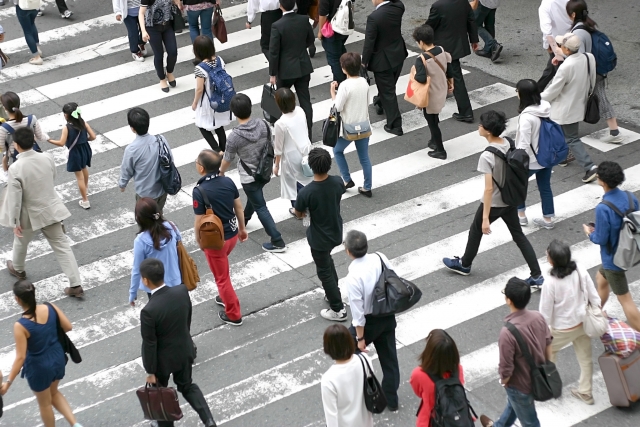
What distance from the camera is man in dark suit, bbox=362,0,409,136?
12016 mm

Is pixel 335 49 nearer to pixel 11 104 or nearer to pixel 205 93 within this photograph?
pixel 205 93

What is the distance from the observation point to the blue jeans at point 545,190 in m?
10.0

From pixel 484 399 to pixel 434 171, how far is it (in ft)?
14.8

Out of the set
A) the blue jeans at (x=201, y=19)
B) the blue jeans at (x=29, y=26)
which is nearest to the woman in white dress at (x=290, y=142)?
the blue jeans at (x=201, y=19)

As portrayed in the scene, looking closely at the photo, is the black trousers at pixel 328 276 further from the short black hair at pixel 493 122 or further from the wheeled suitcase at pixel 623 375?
the wheeled suitcase at pixel 623 375

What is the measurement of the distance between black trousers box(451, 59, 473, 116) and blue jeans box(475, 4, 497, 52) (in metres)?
2.24

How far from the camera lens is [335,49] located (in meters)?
13.4

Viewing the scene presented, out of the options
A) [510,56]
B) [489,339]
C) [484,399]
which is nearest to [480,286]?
[489,339]

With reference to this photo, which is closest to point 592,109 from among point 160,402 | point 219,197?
point 219,197

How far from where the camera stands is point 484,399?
7789 mm

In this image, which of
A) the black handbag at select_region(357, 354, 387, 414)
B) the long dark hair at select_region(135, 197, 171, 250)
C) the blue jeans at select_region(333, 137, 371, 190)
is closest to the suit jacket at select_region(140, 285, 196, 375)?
the long dark hair at select_region(135, 197, 171, 250)

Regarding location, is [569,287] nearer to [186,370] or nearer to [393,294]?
[393,294]

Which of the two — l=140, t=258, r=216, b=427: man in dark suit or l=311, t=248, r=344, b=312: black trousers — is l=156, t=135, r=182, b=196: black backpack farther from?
l=140, t=258, r=216, b=427: man in dark suit

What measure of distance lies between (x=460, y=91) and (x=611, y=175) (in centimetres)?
509
